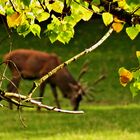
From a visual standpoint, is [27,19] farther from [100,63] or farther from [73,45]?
[73,45]

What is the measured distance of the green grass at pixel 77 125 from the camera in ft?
51.6

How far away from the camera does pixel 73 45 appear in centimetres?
3641

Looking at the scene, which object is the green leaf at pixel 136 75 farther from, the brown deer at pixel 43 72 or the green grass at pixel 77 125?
the brown deer at pixel 43 72

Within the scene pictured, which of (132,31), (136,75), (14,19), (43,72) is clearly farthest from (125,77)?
(43,72)

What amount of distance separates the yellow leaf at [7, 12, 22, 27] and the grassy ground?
1081 centimetres

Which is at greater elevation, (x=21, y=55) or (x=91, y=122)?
(x=21, y=55)

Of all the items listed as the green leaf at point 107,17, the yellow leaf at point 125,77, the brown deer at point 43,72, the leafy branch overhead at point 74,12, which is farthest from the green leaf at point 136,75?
the brown deer at point 43,72

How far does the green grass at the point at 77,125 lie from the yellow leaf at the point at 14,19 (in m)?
10.8

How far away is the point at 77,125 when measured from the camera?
18.0 metres

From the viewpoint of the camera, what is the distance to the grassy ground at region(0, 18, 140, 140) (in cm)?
1625

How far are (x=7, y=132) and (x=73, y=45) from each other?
66.5 feet

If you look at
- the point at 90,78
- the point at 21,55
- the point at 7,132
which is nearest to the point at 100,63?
the point at 90,78

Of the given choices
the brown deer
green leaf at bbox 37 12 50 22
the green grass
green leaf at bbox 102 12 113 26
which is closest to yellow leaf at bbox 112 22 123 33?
green leaf at bbox 102 12 113 26

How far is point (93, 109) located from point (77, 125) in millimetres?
4130
